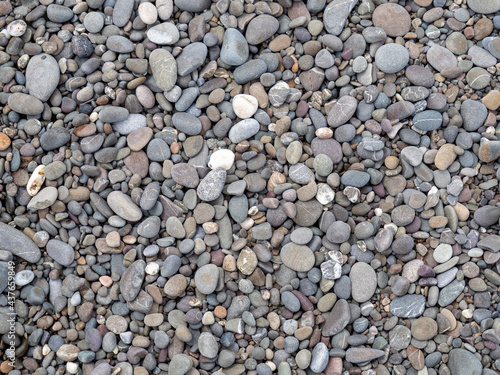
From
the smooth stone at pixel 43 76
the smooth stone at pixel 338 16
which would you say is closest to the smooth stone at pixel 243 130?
the smooth stone at pixel 338 16

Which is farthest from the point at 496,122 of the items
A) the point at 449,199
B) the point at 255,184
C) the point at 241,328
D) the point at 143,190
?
the point at 143,190

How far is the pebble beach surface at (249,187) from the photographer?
165 cm

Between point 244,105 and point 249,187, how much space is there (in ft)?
1.07

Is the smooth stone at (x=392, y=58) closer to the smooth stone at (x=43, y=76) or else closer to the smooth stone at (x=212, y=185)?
the smooth stone at (x=212, y=185)

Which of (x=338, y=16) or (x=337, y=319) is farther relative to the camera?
(x=338, y=16)

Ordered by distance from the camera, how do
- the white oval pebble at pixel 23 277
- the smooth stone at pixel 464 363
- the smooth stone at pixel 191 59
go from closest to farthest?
the smooth stone at pixel 464 363 → the white oval pebble at pixel 23 277 → the smooth stone at pixel 191 59

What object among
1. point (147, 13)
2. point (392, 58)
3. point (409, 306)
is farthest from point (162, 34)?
point (409, 306)

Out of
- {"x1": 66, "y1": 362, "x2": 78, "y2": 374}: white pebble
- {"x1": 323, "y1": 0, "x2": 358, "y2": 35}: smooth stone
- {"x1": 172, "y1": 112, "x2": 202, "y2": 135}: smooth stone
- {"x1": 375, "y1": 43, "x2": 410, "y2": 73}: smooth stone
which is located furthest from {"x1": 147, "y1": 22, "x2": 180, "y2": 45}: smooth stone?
{"x1": 66, "y1": 362, "x2": 78, "y2": 374}: white pebble

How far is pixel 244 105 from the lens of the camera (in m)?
1.77

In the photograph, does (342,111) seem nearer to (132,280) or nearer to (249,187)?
(249,187)

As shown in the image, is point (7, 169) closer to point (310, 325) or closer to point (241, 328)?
point (241, 328)

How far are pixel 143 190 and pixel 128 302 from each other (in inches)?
16.9

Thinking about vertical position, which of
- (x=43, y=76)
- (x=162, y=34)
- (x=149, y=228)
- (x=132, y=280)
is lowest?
(x=132, y=280)

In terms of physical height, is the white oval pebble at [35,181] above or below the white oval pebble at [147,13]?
below
